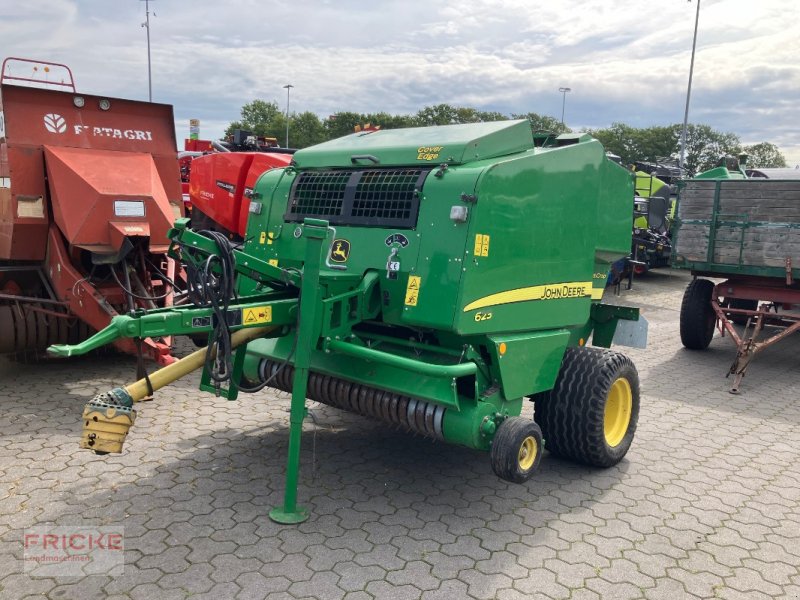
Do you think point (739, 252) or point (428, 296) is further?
point (739, 252)

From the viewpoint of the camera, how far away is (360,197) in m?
4.18

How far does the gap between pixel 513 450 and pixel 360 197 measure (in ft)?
5.80

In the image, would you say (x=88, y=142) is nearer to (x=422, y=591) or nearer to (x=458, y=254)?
(x=458, y=254)

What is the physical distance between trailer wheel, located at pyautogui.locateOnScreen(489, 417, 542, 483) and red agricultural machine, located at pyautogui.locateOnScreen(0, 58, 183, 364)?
3101mm

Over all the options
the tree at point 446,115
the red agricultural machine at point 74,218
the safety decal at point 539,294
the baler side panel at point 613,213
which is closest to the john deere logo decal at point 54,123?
the red agricultural machine at point 74,218

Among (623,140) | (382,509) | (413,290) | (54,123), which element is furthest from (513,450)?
(623,140)

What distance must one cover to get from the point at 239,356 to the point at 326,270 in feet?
2.92

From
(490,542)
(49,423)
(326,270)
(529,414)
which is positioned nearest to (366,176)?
(326,270)

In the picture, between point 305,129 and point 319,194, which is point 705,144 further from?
point 319,194

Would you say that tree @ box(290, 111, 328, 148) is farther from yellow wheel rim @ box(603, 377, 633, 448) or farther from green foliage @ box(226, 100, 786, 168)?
yellow wheel rim @ box(603, 377, 633, 448)

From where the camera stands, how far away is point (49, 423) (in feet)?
16.2

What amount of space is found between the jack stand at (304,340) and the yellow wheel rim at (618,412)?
7.43 ft

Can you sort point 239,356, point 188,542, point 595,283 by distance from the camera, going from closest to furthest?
point 188,542, point 239,356, point 595,283

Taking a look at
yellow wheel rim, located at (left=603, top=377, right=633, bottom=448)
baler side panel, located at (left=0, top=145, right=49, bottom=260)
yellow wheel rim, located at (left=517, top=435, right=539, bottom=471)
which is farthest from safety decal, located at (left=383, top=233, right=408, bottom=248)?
baler side panel, located at (left=0, top=145, right=49, bottom=260)
